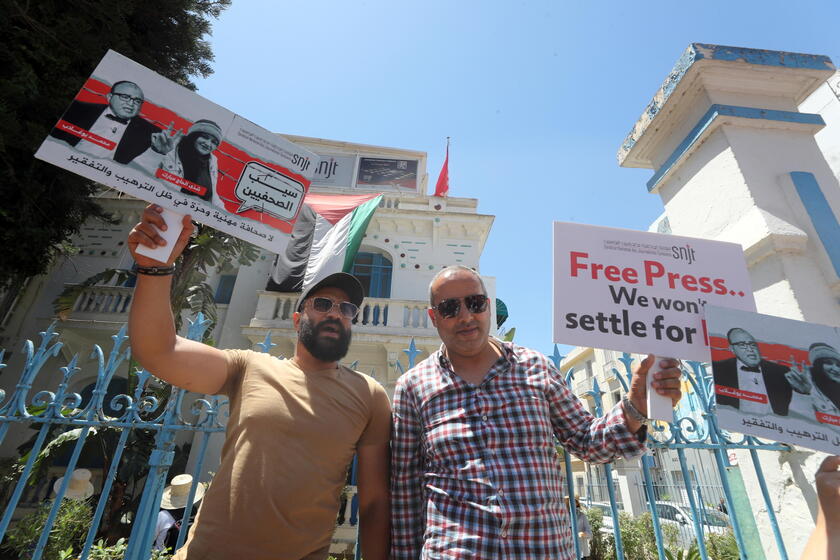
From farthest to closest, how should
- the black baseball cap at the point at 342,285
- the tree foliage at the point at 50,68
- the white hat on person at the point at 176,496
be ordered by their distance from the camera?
the white hat on person at the point at 176,496
the tree foliage at the point at 50,68
the black baseball cap at the point at 342,285

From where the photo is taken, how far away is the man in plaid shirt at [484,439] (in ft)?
4.37

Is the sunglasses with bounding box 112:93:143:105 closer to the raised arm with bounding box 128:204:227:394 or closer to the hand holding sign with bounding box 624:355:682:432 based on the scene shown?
the raised arm with bounding box 128:204:227:394

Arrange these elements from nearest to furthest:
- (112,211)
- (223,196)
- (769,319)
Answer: (769,319)
(223,196)
(112,211)

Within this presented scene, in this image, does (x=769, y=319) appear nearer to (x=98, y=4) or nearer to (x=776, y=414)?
(x=776, y=414)

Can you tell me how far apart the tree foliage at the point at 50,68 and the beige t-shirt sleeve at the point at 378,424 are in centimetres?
611

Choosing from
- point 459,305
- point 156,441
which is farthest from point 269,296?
point 459,305

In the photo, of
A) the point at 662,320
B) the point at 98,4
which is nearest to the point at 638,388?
the point at 662,320

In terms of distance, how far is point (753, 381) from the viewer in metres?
1.45

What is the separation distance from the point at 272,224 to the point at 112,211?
43.4 feet

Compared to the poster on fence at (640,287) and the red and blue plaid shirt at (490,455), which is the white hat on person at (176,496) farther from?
the poster on fence at (640,287)

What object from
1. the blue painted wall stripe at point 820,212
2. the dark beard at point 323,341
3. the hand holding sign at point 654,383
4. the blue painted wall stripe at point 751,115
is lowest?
the hand holding sign at point 654,383

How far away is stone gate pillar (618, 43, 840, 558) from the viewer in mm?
2283

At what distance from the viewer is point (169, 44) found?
6.84 meters

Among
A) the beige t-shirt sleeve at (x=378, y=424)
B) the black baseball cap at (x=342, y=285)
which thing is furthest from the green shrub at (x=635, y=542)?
the black baseball cap at (x=342, y=285)
